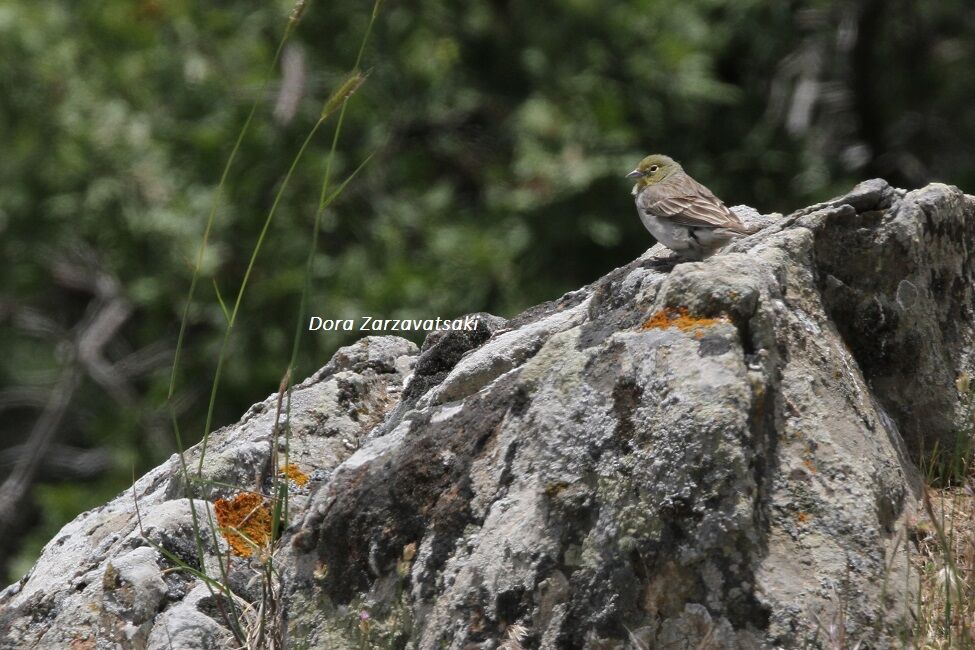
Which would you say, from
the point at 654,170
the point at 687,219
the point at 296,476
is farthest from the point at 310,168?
the point at 296,476

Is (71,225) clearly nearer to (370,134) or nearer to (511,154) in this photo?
(370,134)

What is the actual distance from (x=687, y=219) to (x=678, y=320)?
1.45 m

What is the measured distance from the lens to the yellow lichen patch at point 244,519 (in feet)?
14.6

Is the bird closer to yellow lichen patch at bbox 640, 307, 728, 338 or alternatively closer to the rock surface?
the rock surface

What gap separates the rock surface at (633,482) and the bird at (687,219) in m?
0.43

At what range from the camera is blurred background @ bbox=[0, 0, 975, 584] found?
11.2 m

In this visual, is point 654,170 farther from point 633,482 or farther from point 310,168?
point 310,168

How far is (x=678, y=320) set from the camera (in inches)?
151

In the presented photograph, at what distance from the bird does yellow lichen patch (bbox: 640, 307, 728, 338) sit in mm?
1053

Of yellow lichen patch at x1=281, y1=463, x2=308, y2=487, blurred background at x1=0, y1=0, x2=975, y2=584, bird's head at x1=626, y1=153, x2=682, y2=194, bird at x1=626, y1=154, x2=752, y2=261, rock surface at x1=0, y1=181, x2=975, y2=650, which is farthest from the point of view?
blurred background at x1=0, y1=0, x2=975, y2=584

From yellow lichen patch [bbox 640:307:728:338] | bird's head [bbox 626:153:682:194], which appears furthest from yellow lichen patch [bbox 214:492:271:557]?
bird's head [bbox 626:153:682:194]

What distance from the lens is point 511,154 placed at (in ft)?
40.5

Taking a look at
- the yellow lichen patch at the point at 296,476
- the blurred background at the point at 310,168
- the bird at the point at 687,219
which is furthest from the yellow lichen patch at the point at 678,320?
the blurred background at the point at 310,168

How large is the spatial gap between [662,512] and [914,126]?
1210 centimetres
